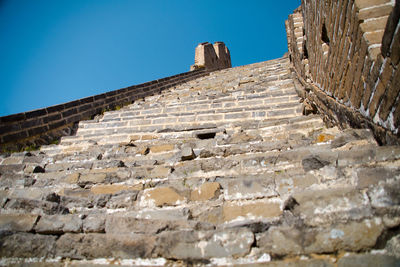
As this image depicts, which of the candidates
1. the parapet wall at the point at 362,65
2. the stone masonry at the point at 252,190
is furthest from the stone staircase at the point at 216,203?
the parapet wall at the point at 362,65

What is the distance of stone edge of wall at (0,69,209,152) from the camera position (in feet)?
11.5

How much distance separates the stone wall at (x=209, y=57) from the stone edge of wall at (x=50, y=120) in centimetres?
606

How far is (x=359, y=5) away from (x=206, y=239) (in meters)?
1.65

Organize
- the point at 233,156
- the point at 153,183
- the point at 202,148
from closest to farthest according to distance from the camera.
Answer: the point at 153,183 < the point at 233,156 < the point at 202,148

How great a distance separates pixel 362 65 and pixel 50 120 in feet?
14.1

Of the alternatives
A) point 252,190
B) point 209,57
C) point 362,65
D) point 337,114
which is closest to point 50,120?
point 252,190

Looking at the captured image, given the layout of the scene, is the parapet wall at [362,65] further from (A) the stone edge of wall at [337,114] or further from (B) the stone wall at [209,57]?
(B) the stone wall at [209,57]

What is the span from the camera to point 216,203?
1.48 m

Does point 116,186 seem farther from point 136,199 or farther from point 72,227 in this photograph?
point 72,227

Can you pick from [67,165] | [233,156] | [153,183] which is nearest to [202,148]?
[233,156]

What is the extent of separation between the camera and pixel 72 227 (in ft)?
4.69

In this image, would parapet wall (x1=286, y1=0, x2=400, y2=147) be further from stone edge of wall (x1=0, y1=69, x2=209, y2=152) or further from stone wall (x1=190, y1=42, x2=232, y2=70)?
stone wall (x1=190, y1=42, x2=232, y2=70)

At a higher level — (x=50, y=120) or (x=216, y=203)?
(x=50, y=120)

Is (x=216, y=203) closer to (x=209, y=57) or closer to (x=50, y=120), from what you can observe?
(x=50, y=120)
